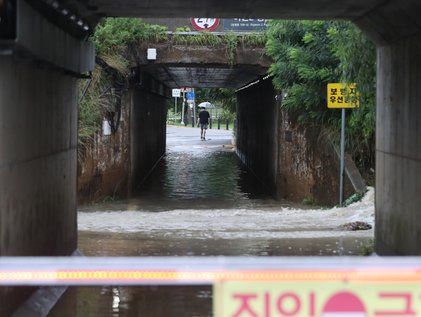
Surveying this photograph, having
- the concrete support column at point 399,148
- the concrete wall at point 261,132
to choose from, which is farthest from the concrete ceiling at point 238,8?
the concrete wall at point 261,132

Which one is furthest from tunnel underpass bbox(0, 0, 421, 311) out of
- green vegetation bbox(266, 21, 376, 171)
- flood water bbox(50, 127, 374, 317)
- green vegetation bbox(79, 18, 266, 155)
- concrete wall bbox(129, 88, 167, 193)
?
concrete wall bbox(129, 88, 167, 193)

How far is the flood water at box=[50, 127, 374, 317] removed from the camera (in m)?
6.17

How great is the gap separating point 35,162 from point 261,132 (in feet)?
48.5

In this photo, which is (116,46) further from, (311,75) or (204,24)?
(311,75)

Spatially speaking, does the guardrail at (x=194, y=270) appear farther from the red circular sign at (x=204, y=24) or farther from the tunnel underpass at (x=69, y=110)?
the red circular sign at (x=204, y=24)

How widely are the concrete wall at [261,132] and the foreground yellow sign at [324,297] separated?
13.3 m

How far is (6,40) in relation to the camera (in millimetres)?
5016

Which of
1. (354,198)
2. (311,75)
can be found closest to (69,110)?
(311,75)

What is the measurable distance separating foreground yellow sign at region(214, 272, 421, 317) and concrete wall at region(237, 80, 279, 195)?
43.5ft

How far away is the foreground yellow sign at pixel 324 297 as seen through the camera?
111 inches

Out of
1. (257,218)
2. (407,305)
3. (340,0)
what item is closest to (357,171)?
(257,218)

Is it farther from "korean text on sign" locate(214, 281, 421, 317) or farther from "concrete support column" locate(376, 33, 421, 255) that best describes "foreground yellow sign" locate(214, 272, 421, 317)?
→ "concrete support column" locate(376, 33, 421, 255)

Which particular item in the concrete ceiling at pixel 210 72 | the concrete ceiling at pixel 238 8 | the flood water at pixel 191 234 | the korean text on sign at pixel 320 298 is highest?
the concrete ceiling at pixel 210 72

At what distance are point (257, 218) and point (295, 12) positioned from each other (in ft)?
15.6
